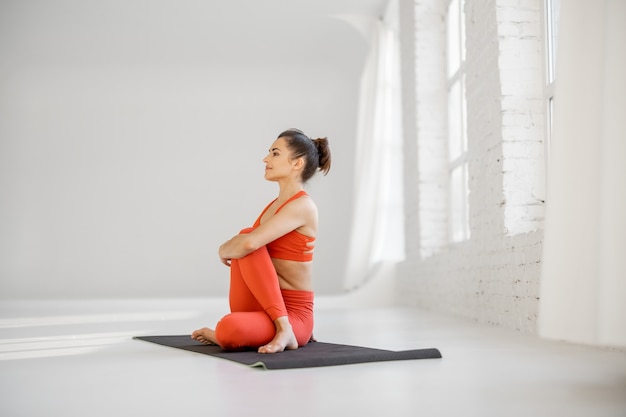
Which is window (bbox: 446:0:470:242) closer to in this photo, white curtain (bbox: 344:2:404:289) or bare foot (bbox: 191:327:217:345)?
white curtain (bbox: 344:2:404:289)

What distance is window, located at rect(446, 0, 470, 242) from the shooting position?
603 cm

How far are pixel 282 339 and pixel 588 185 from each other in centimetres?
117

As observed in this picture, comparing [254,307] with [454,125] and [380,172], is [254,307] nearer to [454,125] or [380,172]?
[454,125]

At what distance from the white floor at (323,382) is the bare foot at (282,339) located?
202 mm

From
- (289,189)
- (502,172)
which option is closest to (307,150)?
(289,189)

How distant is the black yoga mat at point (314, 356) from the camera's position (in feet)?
7.54

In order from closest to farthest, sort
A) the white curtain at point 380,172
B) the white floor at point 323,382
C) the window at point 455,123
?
the white floor at point 323,382, the window at point 455,123, the white curtain at point 380,172

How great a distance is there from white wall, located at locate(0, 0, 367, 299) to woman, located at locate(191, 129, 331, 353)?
694 centimetres

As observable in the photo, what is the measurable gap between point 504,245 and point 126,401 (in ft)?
9.32

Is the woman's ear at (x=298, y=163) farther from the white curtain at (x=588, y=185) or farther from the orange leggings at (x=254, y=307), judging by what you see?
the white curtain at (x=588, y=185)

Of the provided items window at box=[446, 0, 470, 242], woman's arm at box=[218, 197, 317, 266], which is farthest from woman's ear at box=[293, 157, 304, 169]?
window at box=[446, 0, 470, 242]

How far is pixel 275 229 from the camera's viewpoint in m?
2.74

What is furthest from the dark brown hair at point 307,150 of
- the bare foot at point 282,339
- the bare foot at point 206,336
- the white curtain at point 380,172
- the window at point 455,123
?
the white curtain at point 380,172

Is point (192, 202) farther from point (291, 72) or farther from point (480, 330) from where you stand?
point (480, 330)
